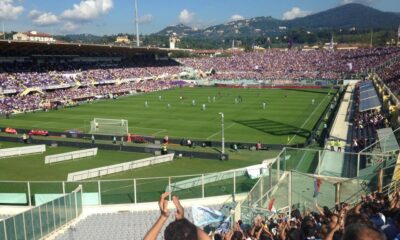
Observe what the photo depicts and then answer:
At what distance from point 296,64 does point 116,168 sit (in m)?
79.6

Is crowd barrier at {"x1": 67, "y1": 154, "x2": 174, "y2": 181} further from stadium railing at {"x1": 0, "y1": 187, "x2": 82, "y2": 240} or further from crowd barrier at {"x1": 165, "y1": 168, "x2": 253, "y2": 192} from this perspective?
crowd barrier at {"x1": 165, "y1": 168, "x2": 253, "y2": 192}

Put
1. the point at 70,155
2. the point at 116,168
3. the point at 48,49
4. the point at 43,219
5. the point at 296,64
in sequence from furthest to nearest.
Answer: the point at 296,64 → the point at 48,49 → the point at 70,155 → the point at 116,168 → the point at 43,219

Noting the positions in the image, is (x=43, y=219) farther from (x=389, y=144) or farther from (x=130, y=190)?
(x=389, y=144)

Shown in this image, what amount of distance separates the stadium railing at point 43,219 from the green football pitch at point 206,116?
20764 mm

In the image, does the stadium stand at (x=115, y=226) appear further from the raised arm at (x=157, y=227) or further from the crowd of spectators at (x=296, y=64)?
the crowd of spectators at (x=296, y=64)

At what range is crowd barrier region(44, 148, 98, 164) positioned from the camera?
93.0 ft

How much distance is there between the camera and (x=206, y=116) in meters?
47.7

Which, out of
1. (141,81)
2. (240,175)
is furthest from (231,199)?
(141,81)

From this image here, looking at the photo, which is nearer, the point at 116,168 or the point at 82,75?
the point at 116,168

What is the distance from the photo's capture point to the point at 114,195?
55.5 ft

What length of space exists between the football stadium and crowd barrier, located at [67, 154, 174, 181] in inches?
3.2

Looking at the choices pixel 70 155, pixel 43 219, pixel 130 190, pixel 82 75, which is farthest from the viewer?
pixel 82 75

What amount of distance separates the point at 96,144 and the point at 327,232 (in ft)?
98.7

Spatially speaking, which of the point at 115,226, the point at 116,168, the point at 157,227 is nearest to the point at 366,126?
the point at 116,168
